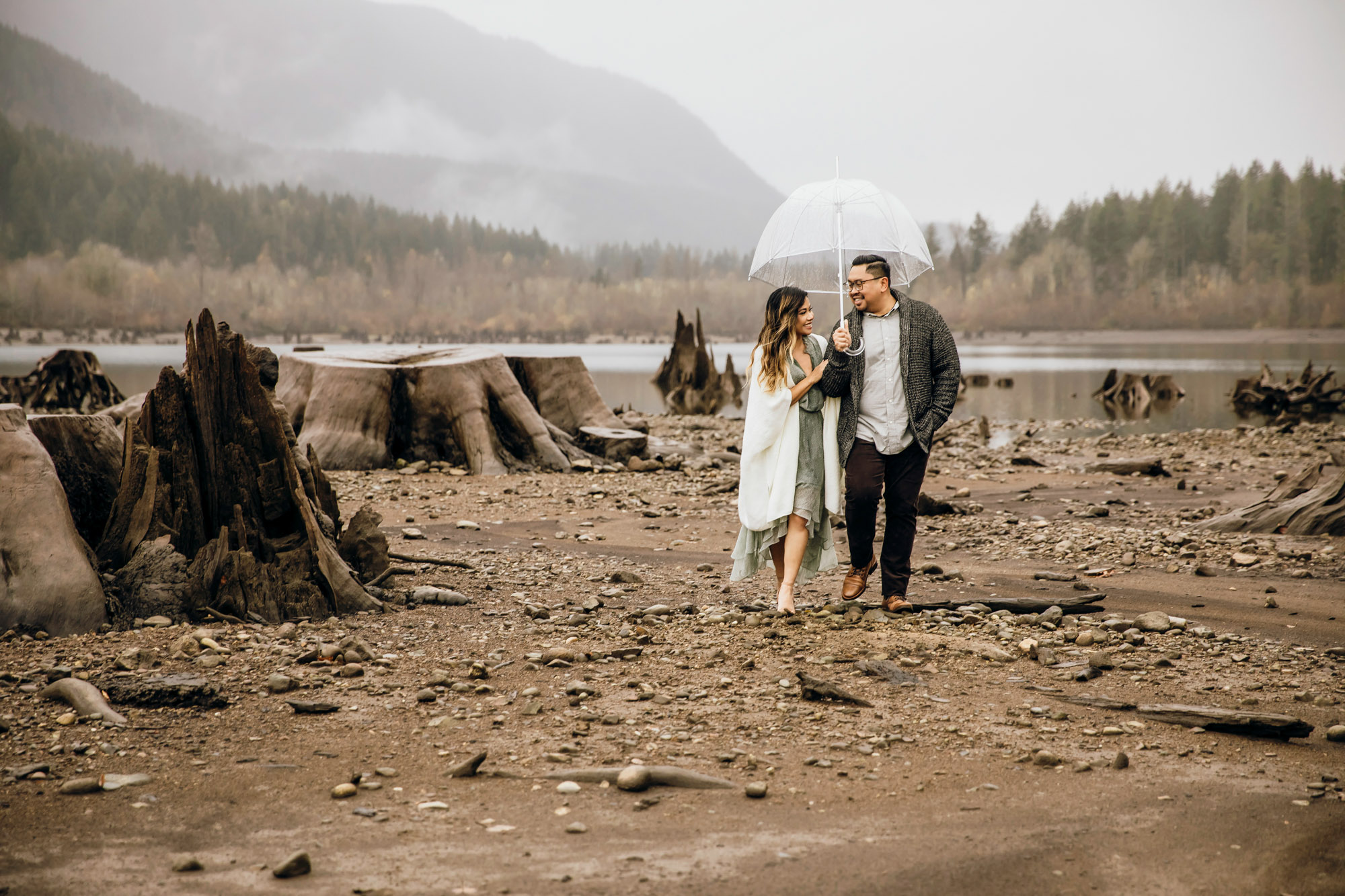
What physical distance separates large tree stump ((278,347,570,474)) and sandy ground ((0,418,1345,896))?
5740 mm

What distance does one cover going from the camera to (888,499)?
6.31 meters

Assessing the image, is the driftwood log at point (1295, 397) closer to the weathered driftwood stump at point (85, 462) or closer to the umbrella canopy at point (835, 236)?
the umbrella canopy at point (835, 236)

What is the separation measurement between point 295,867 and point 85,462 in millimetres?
4373

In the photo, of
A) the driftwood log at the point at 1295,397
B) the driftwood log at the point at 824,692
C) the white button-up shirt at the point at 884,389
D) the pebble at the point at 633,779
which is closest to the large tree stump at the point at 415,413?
the white button-up shirt at the point at 884,389

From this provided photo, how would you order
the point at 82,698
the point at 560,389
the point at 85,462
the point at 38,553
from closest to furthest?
the point at 82,698
the point at 38,553
the point at 85,462
the point at 560,389

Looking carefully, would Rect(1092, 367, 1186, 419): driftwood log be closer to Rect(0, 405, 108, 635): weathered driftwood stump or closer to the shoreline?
Rect(0, 405, 108, 635): weathered driftwood stump

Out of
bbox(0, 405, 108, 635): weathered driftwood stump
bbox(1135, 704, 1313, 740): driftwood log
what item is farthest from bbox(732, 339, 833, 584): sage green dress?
bbox(0, 405, 108, 635): weathered driftwood stump

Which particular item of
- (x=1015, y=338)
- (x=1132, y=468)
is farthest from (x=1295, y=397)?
(x=1015, y=338)

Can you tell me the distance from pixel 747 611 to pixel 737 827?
3034 mm

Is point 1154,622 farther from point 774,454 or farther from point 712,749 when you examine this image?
point 712,749

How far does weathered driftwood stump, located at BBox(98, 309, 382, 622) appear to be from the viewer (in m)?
6.04

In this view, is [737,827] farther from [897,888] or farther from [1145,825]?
[1145,825]

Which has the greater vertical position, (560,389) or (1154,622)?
(560,389)

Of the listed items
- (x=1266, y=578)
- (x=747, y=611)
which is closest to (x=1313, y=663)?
(x=1266, y=578)
